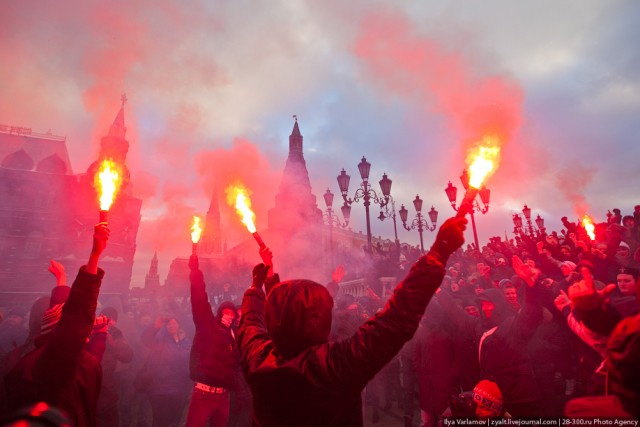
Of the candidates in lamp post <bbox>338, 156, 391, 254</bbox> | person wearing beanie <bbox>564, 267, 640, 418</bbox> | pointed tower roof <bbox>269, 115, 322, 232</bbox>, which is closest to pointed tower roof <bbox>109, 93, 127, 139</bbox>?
pointed tower roof <bbox>269, 115, 322, 232</bbox>

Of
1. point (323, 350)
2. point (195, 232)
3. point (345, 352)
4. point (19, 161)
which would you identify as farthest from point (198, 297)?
point (19, 161)

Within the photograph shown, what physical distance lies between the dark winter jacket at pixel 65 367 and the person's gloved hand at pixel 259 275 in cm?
119

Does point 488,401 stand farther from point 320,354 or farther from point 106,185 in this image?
point 106,185

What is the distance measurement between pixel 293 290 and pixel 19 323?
832 centimetres

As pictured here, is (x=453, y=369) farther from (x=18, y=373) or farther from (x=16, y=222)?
(x=16, y=222)

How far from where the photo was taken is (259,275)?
2.73 metres

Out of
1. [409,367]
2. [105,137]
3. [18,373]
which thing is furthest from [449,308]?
[105,137]

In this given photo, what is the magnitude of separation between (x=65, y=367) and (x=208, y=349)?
2.19 m

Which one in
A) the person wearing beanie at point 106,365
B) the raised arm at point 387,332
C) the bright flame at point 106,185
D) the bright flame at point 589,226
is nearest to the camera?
the raised arm at point 387,332

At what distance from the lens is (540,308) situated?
3287mm

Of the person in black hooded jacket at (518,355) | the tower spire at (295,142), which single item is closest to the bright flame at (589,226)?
the person in black hooded jacket at (518,355)

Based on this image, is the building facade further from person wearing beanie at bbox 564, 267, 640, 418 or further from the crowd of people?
person wearing beanie at bbox 564, 267, 640, 418

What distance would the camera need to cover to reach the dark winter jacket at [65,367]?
2043 mm

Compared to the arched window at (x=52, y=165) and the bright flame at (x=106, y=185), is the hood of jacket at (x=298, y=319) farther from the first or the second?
the arched window at (x=52, y=165)
